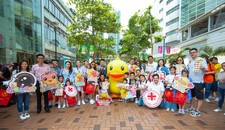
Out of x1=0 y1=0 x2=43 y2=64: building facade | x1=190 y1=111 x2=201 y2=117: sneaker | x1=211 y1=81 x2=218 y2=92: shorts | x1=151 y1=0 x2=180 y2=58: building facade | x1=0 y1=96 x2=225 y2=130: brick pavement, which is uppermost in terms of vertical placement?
x1=151 y1=0 x2=180 y2=58: building facade

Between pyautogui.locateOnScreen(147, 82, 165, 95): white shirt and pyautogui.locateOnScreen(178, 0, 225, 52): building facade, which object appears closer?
pyautogui.locateOnScreen(147, 82, 165, 95): white shirt

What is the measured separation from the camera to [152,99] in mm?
5316

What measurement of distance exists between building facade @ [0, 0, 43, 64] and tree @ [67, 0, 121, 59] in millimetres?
4607

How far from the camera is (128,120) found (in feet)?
14.5

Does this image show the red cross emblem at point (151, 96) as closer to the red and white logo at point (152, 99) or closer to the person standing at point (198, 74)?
the red and white logo at point (152, 99)

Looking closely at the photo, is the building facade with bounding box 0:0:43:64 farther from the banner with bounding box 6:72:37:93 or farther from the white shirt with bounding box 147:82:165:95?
the white shirt with bounding box 147:82:165:95

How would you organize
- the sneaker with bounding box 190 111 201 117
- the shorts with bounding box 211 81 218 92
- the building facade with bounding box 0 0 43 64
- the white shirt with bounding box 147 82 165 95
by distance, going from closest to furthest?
the sneaker with bounding box 190 111 201 117 < the white shirt with bounding box 147 82 165 95 < the shorts with bounding box 211 81 218 92 < the building facade with bounding box 0 0 43 64

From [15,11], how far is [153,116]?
14927mm

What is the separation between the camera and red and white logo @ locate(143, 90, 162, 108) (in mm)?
5266

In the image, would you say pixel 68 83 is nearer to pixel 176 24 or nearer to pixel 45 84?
pixel 45 84

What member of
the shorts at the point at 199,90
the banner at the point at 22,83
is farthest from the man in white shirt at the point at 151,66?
the banner at the point at 22,83

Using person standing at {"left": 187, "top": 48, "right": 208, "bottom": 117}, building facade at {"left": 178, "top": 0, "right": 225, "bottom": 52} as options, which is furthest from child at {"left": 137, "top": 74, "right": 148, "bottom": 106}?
building facade at {"left": 178, "top": 0, "right": 225, "bottom": 52}

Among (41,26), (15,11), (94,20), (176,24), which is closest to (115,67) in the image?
(94,20)

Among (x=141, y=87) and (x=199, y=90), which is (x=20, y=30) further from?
(x=199, y=90)
